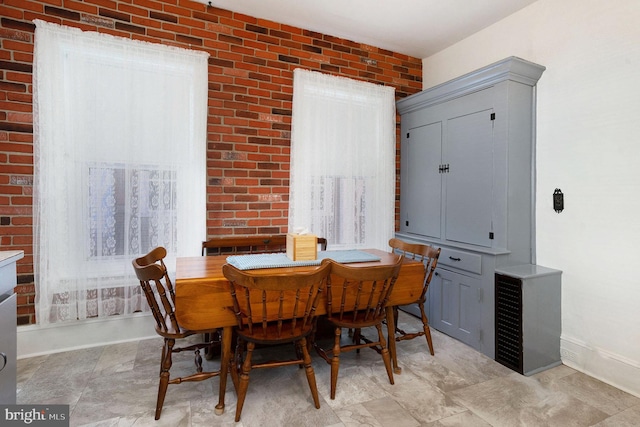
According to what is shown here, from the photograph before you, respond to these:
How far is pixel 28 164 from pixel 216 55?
1.52 m

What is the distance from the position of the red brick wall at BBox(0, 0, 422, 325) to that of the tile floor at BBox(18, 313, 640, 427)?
2.39ft

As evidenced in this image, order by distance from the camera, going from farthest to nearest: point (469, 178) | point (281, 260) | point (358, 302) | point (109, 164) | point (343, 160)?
point (343, 160) < point (469, 178) < point (109, 164) < point (281, 260) < point (358, 302)

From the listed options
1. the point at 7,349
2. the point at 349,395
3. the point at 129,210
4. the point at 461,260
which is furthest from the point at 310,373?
the point at 129,210

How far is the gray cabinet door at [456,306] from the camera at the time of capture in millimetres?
2549

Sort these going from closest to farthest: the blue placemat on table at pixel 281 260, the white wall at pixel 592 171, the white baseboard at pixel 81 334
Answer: the blue placemat on table at pixel 281 260, the white wall at pixel 592 171, the white baseboard at pixel 81 334

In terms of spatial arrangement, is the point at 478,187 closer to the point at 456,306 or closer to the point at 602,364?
the point at 456,306

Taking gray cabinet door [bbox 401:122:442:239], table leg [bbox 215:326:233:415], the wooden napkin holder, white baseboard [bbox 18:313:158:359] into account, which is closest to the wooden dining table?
table leg [bbox 215:326:233:415]

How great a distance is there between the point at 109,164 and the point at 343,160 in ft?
6.08

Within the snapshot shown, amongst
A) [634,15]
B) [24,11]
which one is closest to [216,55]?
[24,11]

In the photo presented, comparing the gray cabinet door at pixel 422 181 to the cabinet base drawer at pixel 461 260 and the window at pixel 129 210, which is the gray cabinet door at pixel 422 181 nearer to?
the cabinet base drawer at pixel 461 260

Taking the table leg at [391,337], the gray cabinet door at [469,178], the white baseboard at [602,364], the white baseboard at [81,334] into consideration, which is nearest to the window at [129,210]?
the white baseboard at [81,334]

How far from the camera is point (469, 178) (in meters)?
2.80

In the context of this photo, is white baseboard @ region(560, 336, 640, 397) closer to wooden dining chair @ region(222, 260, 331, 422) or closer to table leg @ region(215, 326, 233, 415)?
wooden dining chair @ region(222, 260, 331, 422)

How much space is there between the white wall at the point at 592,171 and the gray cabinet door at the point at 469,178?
14.0 inches
